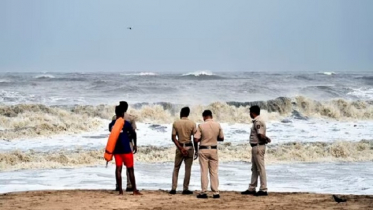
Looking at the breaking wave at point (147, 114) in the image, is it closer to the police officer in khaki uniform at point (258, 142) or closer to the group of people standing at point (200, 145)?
the group of people standing at point (200, 145)

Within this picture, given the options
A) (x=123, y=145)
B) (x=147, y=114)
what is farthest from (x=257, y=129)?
(x=147, y=114)

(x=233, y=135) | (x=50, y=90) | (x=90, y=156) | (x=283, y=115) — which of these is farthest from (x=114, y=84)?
(x=90, y=156)

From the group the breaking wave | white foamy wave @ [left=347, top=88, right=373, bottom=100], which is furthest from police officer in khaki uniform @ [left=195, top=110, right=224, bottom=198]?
white foamy wave @ [left=347, top=88, right=373, bottom=100]

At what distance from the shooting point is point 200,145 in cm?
1112

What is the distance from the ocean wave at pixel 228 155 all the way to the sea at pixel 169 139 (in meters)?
0.03

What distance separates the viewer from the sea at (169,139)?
14.4 meters

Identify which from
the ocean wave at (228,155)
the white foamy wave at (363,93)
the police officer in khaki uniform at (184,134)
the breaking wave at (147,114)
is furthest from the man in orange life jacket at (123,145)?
the white foamy wave at (363,93)

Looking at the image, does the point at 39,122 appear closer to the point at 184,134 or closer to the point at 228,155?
the point at 228,155

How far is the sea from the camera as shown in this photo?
1436 cm

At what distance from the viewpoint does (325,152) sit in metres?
19.9

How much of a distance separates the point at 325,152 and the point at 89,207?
11.3 m

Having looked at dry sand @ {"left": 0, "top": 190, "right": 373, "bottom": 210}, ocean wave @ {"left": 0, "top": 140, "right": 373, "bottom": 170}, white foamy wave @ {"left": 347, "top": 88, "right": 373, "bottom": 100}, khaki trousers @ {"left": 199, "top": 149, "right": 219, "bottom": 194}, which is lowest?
dry sand @ {"left": 0, "top": 190, "right": 373, "bottom": 210}

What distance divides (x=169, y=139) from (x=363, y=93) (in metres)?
30.7

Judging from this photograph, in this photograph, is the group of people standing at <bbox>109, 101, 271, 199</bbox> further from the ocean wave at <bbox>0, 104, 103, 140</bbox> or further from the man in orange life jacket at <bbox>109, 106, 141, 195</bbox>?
the ocean wave at <bbox>0, 104, 103, 140</bbox>
